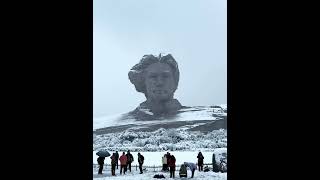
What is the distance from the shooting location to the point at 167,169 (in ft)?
77.1

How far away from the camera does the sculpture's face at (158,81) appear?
82.7 metres

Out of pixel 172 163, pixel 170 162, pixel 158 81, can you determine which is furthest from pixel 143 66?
pixel 172 163

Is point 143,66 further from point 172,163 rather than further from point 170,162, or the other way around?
point 172,163

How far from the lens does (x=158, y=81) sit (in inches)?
3243

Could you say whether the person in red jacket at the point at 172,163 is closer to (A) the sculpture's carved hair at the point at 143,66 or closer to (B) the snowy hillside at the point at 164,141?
Result: (B) the snowy hillside at the point at 164,141

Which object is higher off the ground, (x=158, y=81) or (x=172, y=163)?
(x=158, y=81)

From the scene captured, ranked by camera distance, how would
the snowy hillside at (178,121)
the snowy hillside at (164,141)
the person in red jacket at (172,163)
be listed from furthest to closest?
1. the snowy hillside at (178,121)
2. the snowy hillside at (164,141)
3. the person in red jacket at (172,163)

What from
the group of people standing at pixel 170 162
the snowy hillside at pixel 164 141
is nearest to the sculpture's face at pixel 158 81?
the snowy hillside at pixel 164 141
